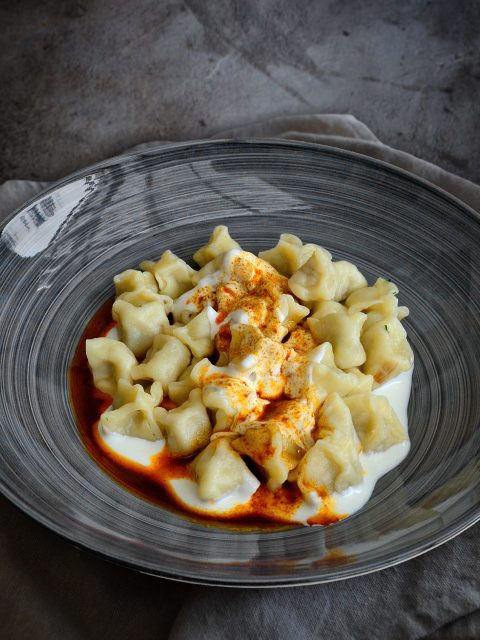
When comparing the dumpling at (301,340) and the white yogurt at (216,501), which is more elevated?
the dumpling at (301,340)

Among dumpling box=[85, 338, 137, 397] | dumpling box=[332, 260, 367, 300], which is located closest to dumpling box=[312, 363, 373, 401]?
dumpling box=[332, 260, 367, 300]

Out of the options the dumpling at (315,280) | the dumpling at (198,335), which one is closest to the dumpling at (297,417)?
the dumpling at (198,335)

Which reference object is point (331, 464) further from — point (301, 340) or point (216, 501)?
point (301, 340)

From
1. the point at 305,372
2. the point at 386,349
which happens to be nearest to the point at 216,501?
the point at 305,372

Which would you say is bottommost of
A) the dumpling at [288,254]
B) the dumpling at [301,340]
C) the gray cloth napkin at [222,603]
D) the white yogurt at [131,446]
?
the gray cloth napkin at [222,603]

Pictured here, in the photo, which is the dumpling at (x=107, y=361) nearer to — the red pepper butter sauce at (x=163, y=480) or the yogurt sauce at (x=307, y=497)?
the red pepper butter sauce at (x=163, y=480)

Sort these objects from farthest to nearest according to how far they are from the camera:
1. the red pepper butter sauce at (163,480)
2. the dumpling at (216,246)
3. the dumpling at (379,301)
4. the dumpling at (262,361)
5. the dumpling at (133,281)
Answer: the dumpling at (216,246)
the dumpling at (133,281)
the dumpling at (379,301)
the dumpling at (262,361)
the red pepper butter sauce at (163,480)

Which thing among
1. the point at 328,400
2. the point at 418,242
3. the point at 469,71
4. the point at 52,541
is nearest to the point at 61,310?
the point at 52,541

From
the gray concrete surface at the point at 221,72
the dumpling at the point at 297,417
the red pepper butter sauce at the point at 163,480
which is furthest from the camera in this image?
the gray concrete surface at the point at 221,72

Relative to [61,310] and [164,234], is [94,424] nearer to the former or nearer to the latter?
[61,310]
